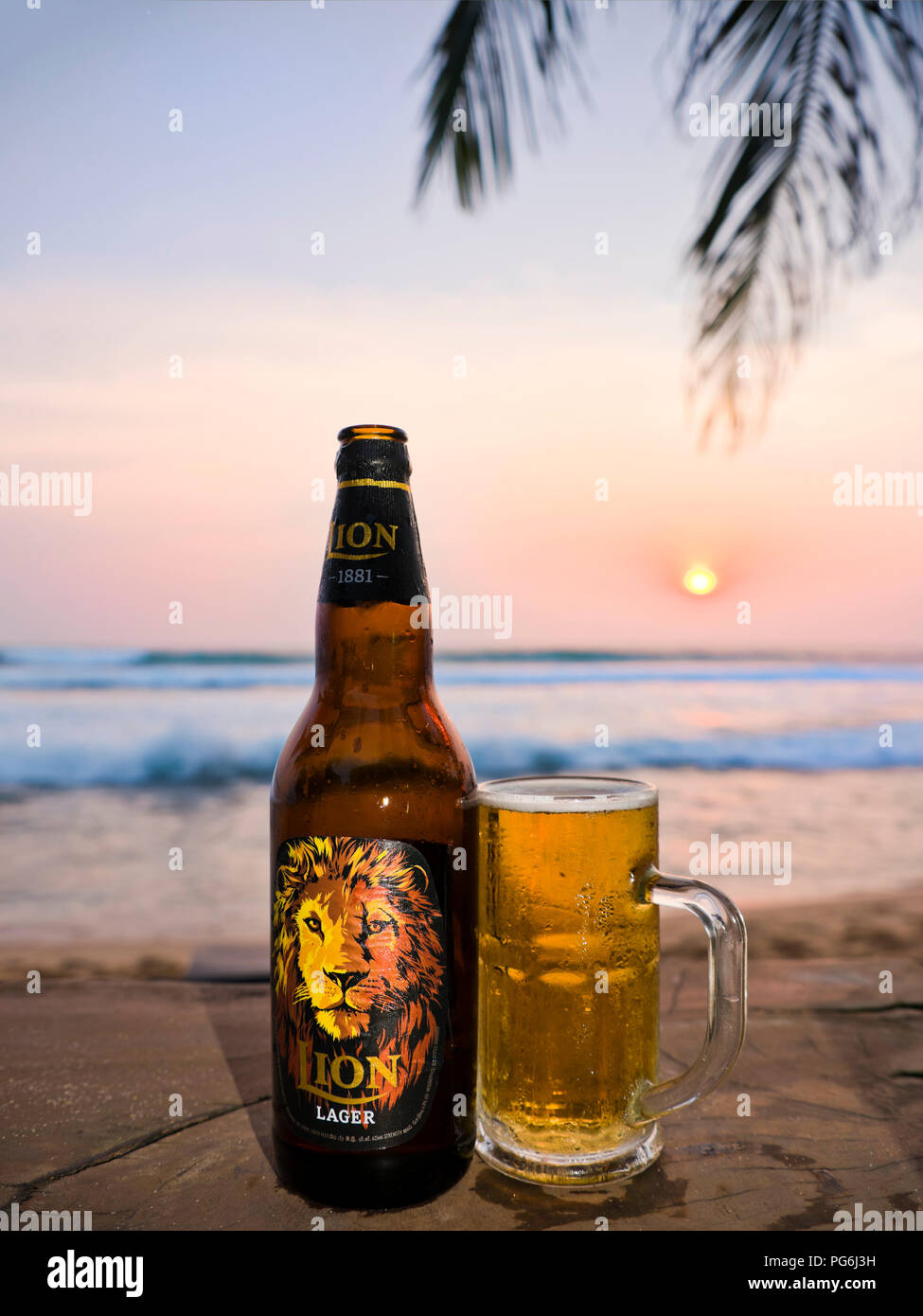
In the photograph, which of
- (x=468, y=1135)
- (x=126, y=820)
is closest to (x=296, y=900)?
(x=468, y=1135)

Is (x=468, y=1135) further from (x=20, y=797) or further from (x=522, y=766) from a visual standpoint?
(x=522, y=766)

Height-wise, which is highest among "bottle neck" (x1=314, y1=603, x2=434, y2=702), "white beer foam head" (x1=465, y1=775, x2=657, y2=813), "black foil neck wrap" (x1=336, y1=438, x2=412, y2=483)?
"black foil neck wrap" (x1=336, y1=438, x2=412, y2=483)

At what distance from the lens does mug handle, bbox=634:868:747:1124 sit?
1306mm

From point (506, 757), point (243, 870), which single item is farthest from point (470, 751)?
point (506, 757)

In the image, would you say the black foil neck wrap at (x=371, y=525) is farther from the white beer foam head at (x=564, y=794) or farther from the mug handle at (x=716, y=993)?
the mug handle at (x=716, y=993)

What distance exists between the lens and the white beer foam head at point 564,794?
131cm

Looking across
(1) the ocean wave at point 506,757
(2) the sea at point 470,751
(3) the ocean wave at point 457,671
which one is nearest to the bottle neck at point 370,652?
(2) the sea at point 470,751

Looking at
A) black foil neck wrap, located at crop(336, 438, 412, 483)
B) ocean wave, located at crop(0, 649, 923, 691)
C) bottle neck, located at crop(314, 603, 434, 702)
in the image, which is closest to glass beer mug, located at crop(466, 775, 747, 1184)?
bottle neck, located at crop(314, 603, 434, 702)

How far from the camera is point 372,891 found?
129cm

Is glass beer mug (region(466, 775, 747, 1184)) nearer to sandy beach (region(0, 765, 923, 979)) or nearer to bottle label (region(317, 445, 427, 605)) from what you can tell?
bottle label (region(317, 445, 427, 605))

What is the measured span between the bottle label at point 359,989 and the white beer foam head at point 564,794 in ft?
0.48

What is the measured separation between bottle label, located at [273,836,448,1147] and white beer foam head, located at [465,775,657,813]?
0.48 feet

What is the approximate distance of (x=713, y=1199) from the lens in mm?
1281
